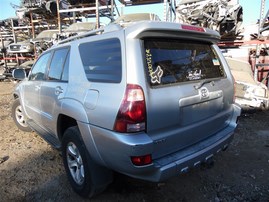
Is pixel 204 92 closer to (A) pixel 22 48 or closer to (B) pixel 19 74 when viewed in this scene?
(B) pixel 19 74

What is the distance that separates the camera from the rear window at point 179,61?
7.18 feet

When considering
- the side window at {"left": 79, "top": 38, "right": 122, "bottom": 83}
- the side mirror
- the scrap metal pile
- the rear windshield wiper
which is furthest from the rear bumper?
the scrap metal pile

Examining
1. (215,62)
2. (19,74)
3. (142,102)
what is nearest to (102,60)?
(142,102)

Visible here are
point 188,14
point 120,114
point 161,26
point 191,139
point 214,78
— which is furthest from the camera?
point 188,14

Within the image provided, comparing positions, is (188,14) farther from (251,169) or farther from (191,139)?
(191,139)

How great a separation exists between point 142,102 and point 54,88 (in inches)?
61.6

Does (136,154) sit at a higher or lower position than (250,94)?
higher

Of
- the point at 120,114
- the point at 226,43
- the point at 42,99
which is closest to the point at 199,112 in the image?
the point at 120,114

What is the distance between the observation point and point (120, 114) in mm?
2041

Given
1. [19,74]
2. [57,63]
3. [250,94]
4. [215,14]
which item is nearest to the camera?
[57,63]

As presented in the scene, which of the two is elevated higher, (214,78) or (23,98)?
(214,78)

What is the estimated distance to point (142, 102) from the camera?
79.9 inches

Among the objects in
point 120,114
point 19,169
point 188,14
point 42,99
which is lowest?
point 19,169

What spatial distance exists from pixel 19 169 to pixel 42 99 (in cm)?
106
